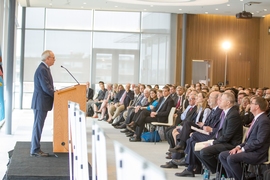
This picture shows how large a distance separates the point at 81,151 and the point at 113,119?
11.2m

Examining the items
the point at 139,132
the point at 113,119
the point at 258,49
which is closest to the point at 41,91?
the point at 139,132

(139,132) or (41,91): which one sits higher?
(41,91)

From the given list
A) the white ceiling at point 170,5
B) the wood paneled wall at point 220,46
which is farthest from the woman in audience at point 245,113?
the wood paneled wall at point 220,46

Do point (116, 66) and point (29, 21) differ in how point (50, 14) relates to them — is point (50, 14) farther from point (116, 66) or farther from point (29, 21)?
point (116, 66)

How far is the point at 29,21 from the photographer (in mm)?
19562

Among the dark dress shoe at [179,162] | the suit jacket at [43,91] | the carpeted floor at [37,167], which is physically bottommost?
the dark dress shoe at [179,162]

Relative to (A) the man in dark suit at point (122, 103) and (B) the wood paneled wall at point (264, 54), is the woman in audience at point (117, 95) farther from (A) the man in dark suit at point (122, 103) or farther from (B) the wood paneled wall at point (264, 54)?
(B) the wood paneled wall at point (264, 54)

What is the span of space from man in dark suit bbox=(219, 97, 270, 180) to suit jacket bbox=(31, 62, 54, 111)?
2.56 metres

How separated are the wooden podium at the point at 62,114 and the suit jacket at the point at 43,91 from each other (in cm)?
11

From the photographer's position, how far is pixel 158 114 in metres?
10.4

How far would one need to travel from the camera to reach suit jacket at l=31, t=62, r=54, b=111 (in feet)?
21.8

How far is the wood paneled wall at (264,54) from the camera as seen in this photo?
→ 19750 millimetres

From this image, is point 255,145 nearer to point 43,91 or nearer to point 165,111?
point 43,91

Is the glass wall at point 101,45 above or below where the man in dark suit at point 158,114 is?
above
